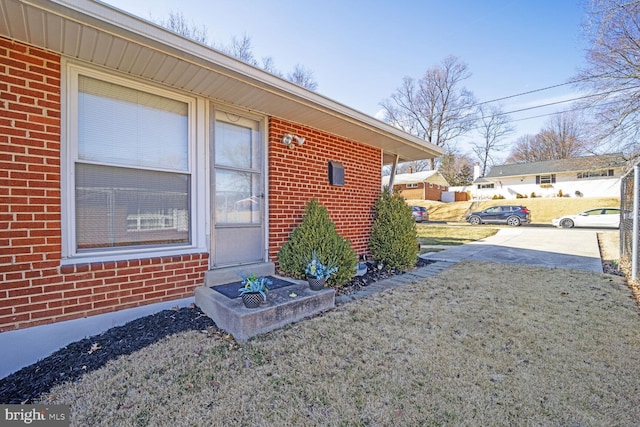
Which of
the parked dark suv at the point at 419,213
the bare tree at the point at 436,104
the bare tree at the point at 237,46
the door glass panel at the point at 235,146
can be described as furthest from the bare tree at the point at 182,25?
the bare tree at the point at 436,104

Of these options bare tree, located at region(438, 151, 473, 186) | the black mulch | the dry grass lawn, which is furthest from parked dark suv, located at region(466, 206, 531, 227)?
the black mulch

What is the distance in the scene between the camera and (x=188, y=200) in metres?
3.53

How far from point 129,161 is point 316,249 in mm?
2415

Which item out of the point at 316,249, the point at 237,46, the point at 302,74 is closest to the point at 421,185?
the point at 302,74

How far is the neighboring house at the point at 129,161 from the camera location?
244 centimetres

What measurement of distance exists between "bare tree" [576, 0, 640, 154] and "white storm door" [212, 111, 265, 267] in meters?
12.0

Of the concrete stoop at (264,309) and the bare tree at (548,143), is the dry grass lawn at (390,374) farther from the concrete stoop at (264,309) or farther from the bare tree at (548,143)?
the bare tree at (548,143)

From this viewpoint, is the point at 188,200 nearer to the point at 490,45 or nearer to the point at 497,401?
the point at 497,401

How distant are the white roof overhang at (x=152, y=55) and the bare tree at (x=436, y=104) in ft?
89.8

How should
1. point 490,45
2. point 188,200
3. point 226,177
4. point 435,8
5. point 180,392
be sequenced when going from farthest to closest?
point 490,45 < point 435,8 < point 226,177 < point 188,200 < point 180,392

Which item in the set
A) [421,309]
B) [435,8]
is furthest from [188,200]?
[435,8]

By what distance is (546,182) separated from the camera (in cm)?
2723

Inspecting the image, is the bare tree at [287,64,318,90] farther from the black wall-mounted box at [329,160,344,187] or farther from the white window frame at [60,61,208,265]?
the white window frame at [60,61,208,265]

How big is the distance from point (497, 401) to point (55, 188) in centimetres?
384
